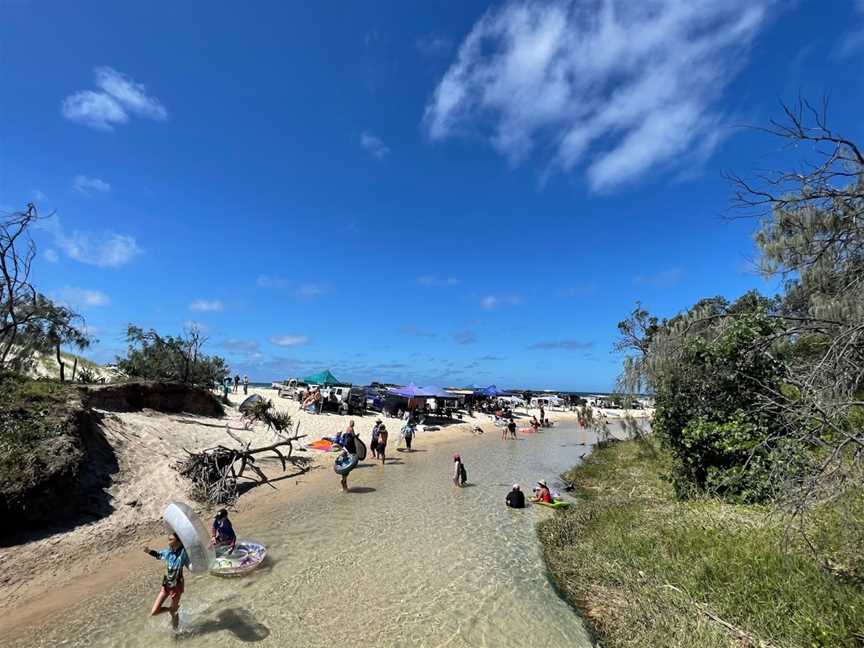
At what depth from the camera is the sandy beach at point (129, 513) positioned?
26.5 ft

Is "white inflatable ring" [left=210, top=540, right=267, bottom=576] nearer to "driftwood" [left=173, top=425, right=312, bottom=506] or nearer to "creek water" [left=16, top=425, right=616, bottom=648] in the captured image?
"creek water" [left=16, top=425, right=616, bottom=648]

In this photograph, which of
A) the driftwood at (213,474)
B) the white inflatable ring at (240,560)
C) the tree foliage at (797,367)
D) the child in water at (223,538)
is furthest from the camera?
the driftwood at (213,474)

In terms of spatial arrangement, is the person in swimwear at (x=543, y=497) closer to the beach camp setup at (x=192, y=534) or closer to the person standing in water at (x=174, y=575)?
the beach camp setup at (x=192, y=534)

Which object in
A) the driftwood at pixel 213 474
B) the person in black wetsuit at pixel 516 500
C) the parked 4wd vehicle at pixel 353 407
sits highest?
the parked 4wd vehicle at pixel 353 407

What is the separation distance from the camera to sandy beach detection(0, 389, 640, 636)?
8062 mm

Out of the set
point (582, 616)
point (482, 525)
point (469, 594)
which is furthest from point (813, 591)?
point (482, 525)

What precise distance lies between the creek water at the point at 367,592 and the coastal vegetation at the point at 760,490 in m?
1.06

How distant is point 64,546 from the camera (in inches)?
372

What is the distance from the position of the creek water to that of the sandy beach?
0.77 meters

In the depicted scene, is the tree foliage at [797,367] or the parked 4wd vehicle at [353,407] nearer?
the tree foliage at [797,367]

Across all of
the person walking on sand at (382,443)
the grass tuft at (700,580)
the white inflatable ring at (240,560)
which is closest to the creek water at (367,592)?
the white inflatable ring at (240,560)

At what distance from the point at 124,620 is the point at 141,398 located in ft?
48.8

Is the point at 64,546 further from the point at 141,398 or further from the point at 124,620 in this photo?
the point at 141,398

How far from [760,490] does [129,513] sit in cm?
1497
